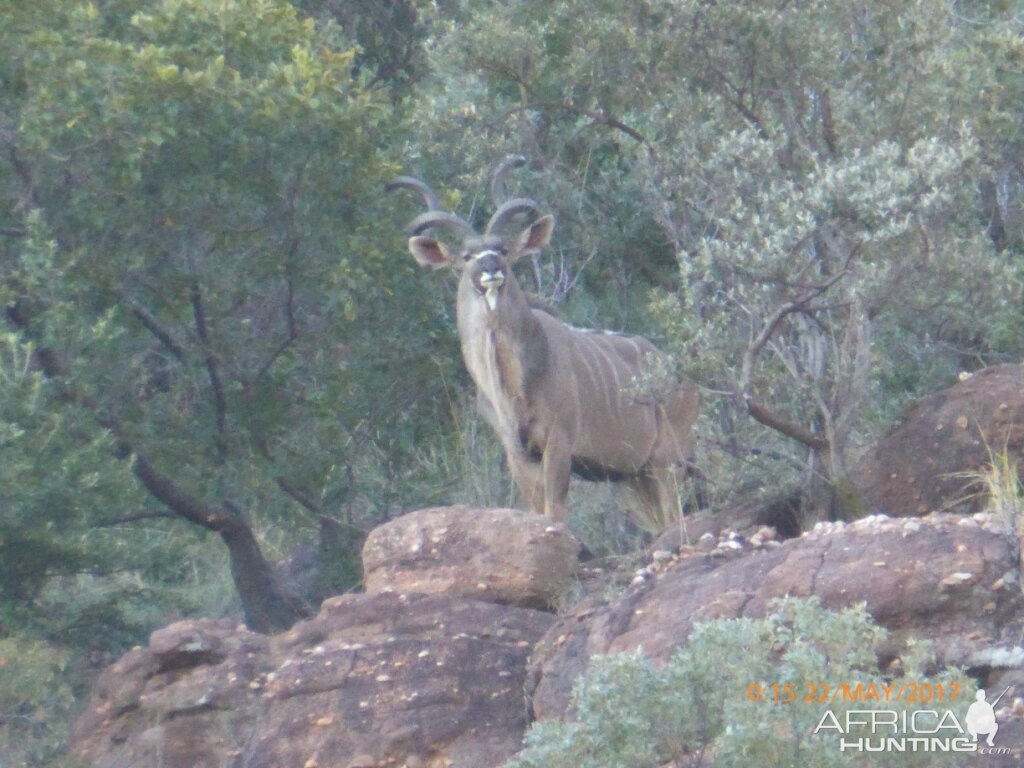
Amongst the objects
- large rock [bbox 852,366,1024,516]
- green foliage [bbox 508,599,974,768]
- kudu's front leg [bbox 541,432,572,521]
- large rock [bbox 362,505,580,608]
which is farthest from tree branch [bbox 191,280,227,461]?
green foliage [bbox 508,599,974,768]

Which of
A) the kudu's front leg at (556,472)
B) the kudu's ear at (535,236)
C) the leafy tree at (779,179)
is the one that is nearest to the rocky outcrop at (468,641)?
the leafy tree at (779,179)

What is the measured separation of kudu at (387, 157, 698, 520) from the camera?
9.38 m

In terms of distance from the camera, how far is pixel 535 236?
32.2 ft

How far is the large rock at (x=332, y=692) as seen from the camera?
6.30 metres

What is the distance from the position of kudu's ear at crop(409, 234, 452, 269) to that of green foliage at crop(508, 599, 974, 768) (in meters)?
4.57

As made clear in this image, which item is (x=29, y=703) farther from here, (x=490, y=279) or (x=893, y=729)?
(x=893, y=729)

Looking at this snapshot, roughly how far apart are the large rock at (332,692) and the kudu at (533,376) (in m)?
2.37

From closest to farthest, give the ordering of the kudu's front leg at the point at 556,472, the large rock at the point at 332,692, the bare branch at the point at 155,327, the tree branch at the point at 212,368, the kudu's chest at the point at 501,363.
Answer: the large rock at the point at 332,692
the bare branch at the point at 155,327
the tree branch at the point at 212,368
the kudu's front leg at the point at 556,472
the kudu's chest at the point at 501,363

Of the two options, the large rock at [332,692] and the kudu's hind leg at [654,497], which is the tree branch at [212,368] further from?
the kudu's hind leg at [654,497]

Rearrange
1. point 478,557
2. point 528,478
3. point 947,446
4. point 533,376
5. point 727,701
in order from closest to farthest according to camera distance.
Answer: point 727,701 → point 478,557 → point 947,446 → point 528,478 → point 533,376

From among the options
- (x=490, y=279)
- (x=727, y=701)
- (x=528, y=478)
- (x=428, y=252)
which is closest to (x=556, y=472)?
(x=528, y=478)

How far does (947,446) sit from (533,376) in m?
2.60

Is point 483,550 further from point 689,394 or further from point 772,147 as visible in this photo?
point 689,394

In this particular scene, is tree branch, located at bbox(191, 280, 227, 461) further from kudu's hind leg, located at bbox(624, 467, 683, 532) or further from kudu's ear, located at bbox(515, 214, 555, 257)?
kudu's hind leg, located at bbox(624, 467, 683, 532)
